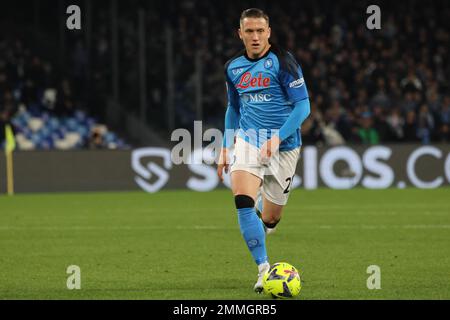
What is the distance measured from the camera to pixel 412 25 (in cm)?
2731

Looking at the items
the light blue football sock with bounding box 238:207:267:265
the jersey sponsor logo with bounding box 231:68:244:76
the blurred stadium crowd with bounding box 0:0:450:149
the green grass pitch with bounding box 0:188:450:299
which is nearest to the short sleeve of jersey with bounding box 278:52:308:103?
the jersey sponsor logo with bounding box 231:68:244:76

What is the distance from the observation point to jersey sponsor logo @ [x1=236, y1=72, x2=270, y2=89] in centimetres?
786

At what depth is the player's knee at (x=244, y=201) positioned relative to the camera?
7.52 m

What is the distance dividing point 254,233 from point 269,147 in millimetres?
636

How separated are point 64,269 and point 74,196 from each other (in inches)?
423

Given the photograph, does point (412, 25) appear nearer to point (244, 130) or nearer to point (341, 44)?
point (341, 44)

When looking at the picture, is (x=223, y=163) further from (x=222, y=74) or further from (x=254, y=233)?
(x=222, y=74)

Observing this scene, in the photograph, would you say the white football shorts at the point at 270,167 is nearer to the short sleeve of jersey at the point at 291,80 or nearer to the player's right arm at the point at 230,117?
the player's right arm at the point at 230,117

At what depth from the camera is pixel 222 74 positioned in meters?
24.4

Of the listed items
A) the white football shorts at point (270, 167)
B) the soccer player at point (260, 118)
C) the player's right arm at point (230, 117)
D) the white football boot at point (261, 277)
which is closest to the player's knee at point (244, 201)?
the soccer player at point (260, 118)

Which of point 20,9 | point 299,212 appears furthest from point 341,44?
point 299,212

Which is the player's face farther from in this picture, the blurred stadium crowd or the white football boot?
the blurred stadium crowd

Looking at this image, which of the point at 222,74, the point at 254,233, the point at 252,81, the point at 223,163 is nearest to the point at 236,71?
the point at 252,81

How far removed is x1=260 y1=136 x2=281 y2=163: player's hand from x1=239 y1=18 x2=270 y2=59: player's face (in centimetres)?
72
